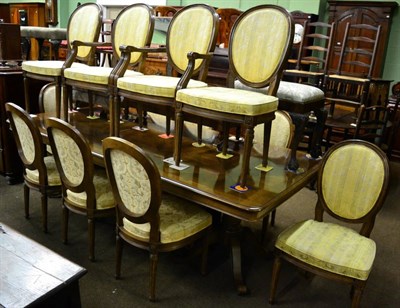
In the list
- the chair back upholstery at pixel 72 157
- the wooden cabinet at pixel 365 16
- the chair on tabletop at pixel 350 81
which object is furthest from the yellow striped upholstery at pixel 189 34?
the wooden cabinet at pixel 365 16

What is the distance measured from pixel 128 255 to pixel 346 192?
1.34 meters

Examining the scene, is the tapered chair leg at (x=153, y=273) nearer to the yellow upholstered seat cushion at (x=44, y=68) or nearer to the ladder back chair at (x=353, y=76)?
the yellow upholstered seat cushion at (x=44, y=68)

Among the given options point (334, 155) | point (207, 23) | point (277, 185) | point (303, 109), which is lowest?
point (277, 185)

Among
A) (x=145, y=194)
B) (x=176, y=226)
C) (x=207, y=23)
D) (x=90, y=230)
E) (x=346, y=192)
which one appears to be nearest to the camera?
(x=145, y=194)

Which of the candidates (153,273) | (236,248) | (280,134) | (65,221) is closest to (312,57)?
(280,134)

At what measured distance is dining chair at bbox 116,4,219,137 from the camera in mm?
2303

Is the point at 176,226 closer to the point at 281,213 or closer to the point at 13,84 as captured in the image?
the point at 281,213

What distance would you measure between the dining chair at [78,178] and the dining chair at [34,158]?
0.67 feet

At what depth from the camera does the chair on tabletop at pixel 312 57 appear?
4508mm

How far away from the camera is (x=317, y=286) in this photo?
2211mm

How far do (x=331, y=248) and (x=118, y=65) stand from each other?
1738 mm

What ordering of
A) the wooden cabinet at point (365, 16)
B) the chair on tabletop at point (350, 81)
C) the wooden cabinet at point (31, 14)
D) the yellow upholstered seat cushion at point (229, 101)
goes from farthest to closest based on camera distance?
the wooden cabinet at point (31, 14), the wooden cabinet at point (365, 16), the chair on tabletop at point (350, 81), the yellow upholstered seat cushion at point (229, 101)

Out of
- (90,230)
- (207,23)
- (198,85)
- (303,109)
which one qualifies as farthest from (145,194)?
(207,23)

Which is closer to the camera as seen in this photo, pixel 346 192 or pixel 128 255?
pixel 346 192
